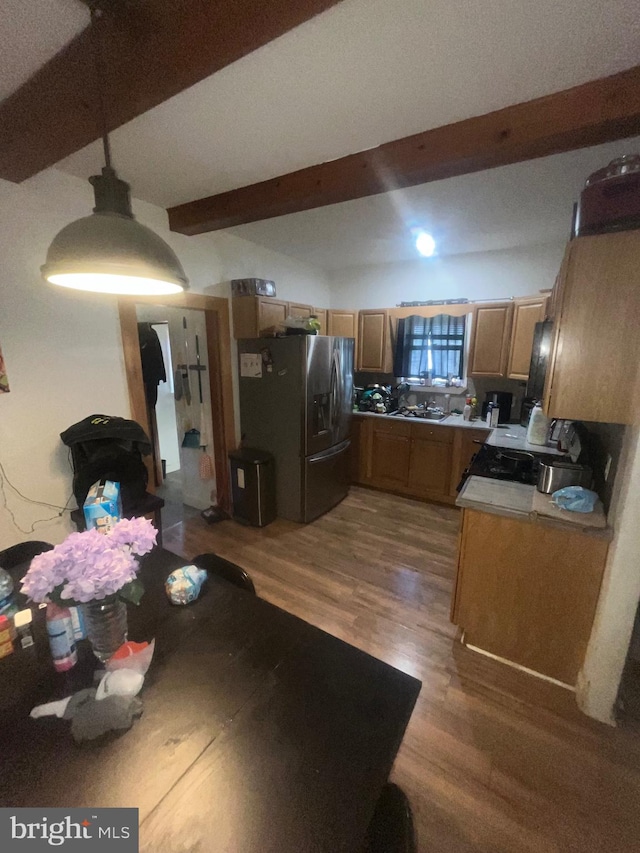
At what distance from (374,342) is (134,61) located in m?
3.14

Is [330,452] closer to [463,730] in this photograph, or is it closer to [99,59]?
[463,730]

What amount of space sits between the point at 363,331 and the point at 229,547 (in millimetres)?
2752

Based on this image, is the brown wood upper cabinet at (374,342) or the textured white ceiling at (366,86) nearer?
the textured white ceiling at (366,86)

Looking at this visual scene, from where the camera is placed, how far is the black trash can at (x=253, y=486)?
10.0ft

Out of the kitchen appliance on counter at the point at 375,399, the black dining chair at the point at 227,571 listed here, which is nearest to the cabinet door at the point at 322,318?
the kitchen appliance on counter at the point at 375,399

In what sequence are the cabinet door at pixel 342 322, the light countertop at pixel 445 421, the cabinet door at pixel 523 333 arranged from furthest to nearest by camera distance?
1. the cabinet door at pixel 342 322
2. the light countertop at pixel 445 421
3. the cabinet door at pixel 523 333

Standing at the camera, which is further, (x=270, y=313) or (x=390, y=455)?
(x=390, y=455)

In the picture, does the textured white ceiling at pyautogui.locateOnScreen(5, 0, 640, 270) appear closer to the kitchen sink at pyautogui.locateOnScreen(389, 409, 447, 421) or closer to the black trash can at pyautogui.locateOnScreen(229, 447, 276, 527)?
the kitchen sink at pyautogui.locateOnScreen(389, 409, 447, 421)

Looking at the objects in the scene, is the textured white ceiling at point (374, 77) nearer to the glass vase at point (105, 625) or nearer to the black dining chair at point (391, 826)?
the glass vase at point (105, 625)

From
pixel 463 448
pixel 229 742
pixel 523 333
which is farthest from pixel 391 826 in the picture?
pixel 523 333

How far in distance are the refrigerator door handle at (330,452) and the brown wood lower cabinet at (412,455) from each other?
340 millimetres

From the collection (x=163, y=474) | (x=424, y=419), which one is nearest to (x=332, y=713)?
(x=424, y=419)

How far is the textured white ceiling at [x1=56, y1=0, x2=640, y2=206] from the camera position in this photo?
1.02 meters

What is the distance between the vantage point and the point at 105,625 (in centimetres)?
94
